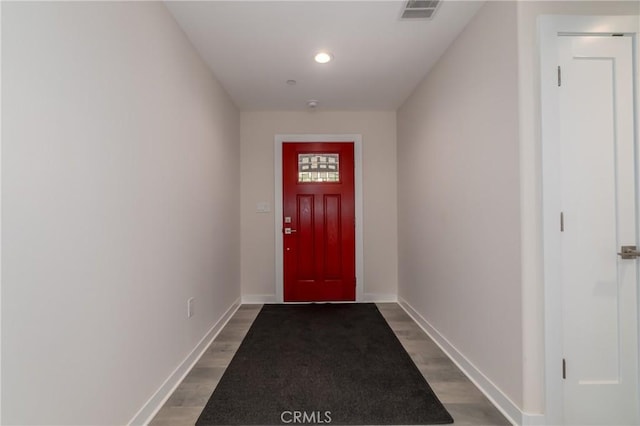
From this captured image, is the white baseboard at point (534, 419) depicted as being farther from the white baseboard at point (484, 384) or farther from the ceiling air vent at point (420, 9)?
the ceiling air vent at point (420, 9)

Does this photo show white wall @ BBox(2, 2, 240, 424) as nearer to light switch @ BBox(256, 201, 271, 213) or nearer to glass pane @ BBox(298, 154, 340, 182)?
light switch @ BBox(256, 201, 271, 213)

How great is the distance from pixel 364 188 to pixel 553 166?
92.9 inches

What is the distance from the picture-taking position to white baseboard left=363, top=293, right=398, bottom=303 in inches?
146

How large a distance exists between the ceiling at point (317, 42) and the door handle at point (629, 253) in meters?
1.61

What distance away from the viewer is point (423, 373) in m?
2.02

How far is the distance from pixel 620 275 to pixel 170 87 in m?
2.74

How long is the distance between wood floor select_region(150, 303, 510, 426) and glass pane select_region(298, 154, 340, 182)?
6.18ft

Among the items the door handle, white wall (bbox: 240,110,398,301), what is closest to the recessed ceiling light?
white wall (bbox: 240,110,398,301)

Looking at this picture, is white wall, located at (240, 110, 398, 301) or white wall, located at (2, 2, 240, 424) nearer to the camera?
white wall, located at (2, 2, 240, 424)

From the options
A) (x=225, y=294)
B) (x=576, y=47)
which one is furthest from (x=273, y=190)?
(x=576, y=47)

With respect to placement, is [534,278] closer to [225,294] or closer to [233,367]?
[233,367]

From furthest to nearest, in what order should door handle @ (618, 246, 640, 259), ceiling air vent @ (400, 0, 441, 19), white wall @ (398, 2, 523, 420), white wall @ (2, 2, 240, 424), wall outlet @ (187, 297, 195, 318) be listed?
wall outlet @ (187, 297, 195, 318) → ceiling air vent @ (400, 0, 441, 19) → white wall @ (398, 2, 523, 420) → door handle @ (618, 246, 640, 259) → white wall @ (2, 2, 240, 424)

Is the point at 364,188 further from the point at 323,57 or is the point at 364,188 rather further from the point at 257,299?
the point at 257,299

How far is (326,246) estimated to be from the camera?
3.71 m
